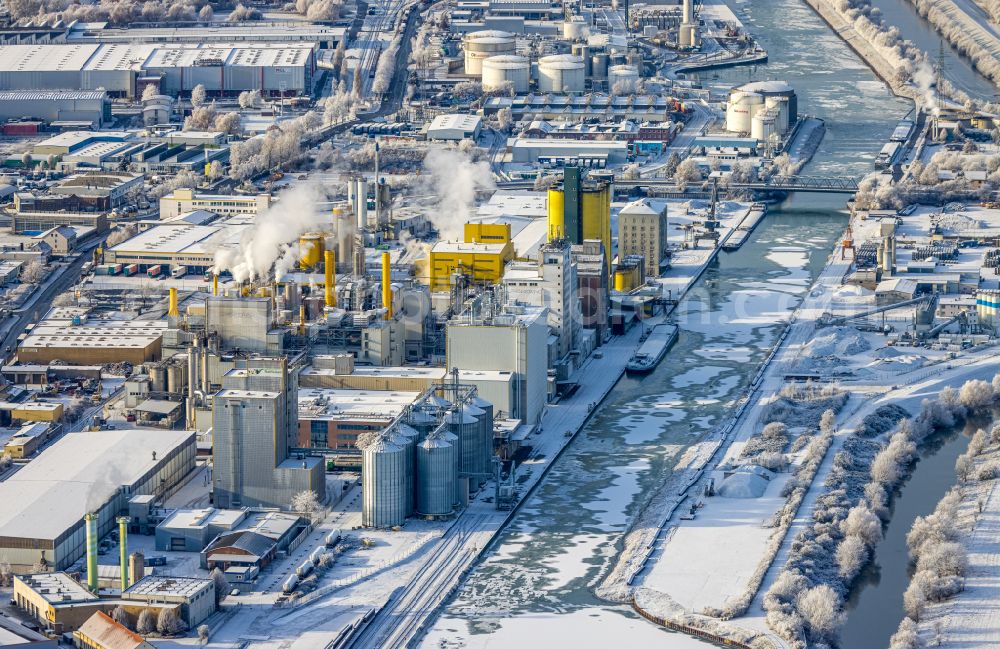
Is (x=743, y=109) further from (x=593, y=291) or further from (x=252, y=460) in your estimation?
(x=252, y=460)

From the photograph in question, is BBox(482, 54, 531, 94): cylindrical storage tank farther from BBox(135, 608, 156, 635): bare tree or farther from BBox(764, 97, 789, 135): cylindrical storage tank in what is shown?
BBox(135, 608, 156, 635): bare tree

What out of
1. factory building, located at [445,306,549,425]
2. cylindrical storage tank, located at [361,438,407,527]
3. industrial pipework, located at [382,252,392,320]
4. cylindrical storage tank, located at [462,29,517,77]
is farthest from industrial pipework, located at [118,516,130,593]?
cylindrical storage tank, located at [462,29,517,77]

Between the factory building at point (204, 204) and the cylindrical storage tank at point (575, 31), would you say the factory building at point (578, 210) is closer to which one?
the factory building at point (204, 204)

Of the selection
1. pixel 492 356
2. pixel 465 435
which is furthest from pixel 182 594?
pixel 492 356

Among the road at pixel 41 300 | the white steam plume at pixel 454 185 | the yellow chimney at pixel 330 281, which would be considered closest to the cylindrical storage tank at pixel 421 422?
the yellow chimney at pixel 330 281

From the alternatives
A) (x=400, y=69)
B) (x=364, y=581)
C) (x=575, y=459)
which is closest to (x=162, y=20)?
(x=400, y=69)
